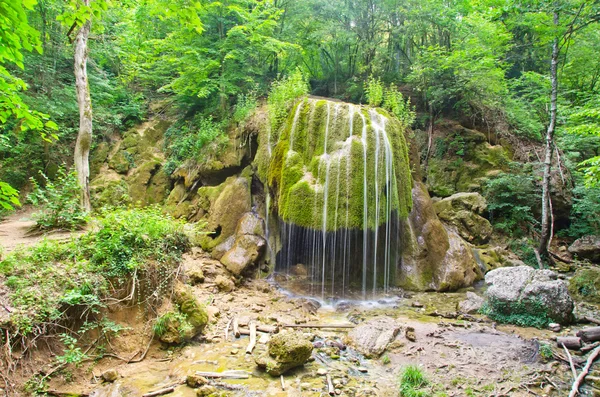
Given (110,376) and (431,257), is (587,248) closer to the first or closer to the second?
(431,257)

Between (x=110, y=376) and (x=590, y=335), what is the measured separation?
283 inches

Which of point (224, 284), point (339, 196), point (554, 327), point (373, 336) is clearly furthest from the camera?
point (339, 196)

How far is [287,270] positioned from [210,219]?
286 cm

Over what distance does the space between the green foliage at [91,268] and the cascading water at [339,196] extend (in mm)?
3583

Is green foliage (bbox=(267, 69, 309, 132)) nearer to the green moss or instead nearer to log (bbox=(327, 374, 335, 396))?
the green moss

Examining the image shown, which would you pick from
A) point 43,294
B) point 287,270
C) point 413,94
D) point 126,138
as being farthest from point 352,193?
point 126,138

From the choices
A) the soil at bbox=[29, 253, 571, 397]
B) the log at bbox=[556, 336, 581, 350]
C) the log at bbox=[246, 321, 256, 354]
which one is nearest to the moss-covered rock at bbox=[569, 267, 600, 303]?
the soil at bbox=[29, 253, 571, 397]

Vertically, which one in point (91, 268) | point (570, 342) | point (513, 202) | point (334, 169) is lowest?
point (570, 342)

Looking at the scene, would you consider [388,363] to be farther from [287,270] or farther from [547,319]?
[287,270]

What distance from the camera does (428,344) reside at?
5359 millimetres

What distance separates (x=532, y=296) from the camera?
6188mm

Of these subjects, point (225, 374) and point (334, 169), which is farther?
point (334, 169)

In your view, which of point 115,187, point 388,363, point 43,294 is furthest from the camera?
point 115,187

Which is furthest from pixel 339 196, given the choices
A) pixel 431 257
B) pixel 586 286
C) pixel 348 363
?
pixel 586 286
